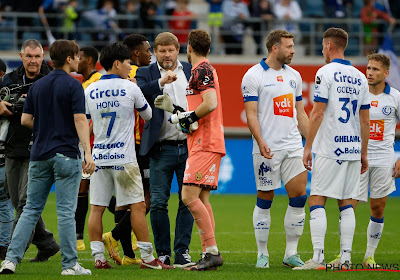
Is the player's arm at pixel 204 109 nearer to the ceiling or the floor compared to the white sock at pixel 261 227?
nearer to the ceiling

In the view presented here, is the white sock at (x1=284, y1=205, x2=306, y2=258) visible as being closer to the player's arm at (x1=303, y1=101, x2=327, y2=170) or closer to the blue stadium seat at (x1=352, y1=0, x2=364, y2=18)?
the player's arm at (x1=303, y1=101, x2=327, y2=170)

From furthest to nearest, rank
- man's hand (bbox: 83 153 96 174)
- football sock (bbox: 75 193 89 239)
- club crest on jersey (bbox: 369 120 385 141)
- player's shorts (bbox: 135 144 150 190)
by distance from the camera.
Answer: football sock (bbox: 75 193 89 239), player's shorts (bbox: 135 144 150 190), club crest on jersey (bbox: 369 120 385 141), man's hand (bbox: 83 153 96 174)

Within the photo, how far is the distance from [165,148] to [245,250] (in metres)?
2.31

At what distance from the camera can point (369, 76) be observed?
28.8 ft

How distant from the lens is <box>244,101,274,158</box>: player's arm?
7.99 m

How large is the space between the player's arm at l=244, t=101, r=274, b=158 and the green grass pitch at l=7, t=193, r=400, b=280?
1.28m

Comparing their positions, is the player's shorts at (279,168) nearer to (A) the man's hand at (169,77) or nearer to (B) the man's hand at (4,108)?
(A) the man's hand at (169,77)

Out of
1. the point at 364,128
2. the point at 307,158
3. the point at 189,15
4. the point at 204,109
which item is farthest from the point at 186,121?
the point at 189,15

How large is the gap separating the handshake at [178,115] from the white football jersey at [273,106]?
77 cm

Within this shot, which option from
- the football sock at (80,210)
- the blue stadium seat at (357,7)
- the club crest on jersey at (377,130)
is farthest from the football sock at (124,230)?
the blue stadium seat at (357,7)

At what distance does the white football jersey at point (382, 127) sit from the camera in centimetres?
881

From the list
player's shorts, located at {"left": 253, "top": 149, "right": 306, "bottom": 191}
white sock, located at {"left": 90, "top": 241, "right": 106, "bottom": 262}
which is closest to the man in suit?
white sock, located at {"left": 90, "top": 241, "right": 106, "bottom": 262}

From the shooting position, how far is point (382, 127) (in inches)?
349

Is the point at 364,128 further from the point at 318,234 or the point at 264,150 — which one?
the point at 318,234
